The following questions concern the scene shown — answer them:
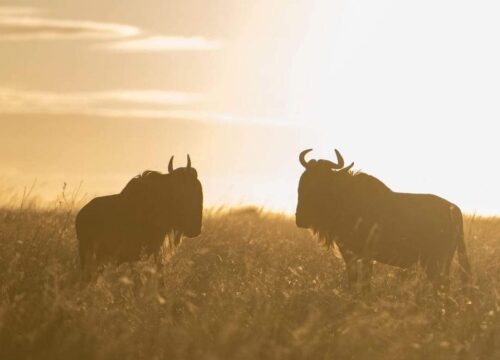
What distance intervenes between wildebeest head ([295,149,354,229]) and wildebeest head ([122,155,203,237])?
131cm

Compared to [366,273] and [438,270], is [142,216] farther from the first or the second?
[438,270]

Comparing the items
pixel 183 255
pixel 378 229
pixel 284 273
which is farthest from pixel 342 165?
pixel 183 255

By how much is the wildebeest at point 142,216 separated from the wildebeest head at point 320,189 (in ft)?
4.30

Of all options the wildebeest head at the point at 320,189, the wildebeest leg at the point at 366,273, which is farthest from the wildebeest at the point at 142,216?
the wildebeest leg at the point at 366,273

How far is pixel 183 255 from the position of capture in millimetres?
10461

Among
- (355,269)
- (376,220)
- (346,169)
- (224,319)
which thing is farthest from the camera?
(346,169)

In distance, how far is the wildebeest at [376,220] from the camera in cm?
956

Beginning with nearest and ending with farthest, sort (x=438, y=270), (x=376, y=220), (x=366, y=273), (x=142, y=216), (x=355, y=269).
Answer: (x=366, y=273)
(x=142, y=216)
(x=355, y=269)
(x=438, y=270)
(x=376, y=220)

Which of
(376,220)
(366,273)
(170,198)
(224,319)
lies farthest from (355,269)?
(224,319)

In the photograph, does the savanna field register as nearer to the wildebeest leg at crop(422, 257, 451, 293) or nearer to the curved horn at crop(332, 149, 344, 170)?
the wildebeest leg at crop(422, 257, 451, 293)

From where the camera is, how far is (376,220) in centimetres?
987

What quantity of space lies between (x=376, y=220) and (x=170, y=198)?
2.31 meters

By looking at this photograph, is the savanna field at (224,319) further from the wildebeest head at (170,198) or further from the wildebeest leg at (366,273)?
the wildebeest head at (170,198)

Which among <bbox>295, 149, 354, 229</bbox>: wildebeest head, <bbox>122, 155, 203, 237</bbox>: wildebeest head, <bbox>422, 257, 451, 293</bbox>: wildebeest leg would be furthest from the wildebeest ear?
<bbox>122, 155, 203, 237</bbox>: wildebeest head
